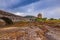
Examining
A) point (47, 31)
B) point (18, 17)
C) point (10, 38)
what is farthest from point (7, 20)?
point (10, 38)

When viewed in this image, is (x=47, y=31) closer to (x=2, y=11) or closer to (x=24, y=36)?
(x=2, y=11)

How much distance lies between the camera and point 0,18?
26.2m

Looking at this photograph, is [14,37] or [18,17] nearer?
[14,37]

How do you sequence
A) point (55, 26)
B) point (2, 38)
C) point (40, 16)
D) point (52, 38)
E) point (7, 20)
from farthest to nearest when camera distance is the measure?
1. point (40, 16)
2. point (55, 26)
3. point (7, 20)
4. point (52, 38)
5. point (2, 38)

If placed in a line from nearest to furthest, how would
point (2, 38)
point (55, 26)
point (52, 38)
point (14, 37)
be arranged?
point (2, 38)
point (14, 37)
point (52, 38)
point (55, 26)

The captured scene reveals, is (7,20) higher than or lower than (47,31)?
higher

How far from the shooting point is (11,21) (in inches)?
1079

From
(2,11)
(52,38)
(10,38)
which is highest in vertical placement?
(2,11)

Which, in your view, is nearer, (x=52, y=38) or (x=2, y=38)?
(x=2, y=38)

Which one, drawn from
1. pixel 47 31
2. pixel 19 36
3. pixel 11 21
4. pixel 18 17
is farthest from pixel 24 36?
pixel 18 17

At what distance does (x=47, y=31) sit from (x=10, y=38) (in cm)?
1176

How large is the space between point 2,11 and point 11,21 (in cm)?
202

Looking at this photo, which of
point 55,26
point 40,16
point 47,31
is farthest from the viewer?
point 40,16

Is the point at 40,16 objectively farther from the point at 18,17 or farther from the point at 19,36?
the point at 19,36
